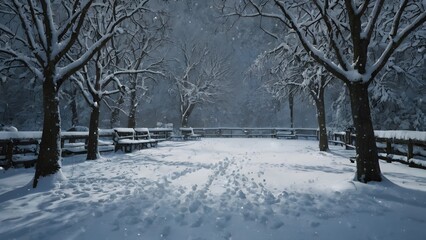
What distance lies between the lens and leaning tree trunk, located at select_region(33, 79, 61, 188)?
24.7 ft

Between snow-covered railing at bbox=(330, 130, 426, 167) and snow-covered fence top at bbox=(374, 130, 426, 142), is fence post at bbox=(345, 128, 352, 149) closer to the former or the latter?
snow-covered railing at bbox=(330, 130, 426, 167)

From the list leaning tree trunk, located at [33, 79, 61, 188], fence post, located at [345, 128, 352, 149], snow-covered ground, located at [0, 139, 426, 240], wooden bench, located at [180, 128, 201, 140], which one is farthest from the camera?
wooden bench, located at [180, 128, 201, 140]

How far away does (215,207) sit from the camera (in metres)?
5.48

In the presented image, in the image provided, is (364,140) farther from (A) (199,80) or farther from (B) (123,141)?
(A) (199,80)

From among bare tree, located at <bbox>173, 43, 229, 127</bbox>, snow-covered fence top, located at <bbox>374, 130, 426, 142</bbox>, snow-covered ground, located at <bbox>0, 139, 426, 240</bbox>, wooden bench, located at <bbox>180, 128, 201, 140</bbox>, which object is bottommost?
snow-covered ground, located at <bbox>0, 139, 426, 240</bbox>

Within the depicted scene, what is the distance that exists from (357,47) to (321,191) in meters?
3.78

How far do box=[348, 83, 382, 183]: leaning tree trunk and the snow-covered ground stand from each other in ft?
1.43

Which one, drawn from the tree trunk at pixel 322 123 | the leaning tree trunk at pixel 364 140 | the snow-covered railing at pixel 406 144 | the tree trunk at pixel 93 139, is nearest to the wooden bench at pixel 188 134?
the tree trunk at pixel 322 123

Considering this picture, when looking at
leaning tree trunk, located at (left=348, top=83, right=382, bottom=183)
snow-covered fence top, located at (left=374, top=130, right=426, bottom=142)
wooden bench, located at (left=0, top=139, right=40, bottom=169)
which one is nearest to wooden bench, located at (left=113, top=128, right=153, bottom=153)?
wooden bench, located at (left=0, top=139, right=40, bottom=169)

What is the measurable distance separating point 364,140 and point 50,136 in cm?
808

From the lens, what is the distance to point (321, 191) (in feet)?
21.6

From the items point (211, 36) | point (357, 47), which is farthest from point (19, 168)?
point (211, 36)

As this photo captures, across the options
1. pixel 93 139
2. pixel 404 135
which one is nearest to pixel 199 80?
pixel 93 139

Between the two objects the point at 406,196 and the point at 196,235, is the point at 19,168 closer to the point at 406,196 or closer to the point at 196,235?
the point at 196,235
